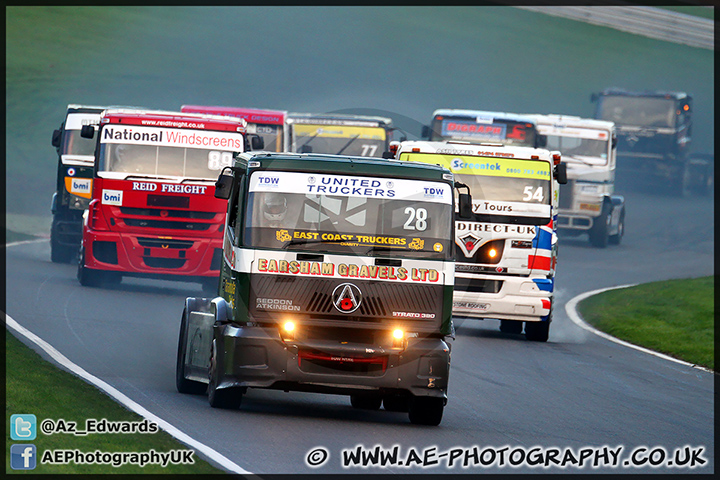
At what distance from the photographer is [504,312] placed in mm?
17516

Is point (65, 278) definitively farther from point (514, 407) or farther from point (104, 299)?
point (514, 407)

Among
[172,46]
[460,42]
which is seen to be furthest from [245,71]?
[460,42]

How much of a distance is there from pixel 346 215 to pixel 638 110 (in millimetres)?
30167

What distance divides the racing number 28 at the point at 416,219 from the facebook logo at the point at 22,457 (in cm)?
379

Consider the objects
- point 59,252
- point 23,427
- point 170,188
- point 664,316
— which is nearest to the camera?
point 23,427

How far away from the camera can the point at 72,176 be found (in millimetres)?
23188

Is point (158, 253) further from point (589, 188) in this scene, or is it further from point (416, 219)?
point (589, 188)

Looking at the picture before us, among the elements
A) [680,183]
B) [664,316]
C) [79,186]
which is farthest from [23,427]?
[680,183]

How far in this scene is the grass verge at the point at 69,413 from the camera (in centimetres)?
809

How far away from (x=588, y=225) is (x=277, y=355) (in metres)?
22.7

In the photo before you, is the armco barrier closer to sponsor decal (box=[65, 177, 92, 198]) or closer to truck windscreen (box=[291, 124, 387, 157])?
truck windscreen (box=[291, 124, 387, 157])

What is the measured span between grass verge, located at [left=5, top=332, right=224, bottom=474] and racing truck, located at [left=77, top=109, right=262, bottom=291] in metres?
7.16

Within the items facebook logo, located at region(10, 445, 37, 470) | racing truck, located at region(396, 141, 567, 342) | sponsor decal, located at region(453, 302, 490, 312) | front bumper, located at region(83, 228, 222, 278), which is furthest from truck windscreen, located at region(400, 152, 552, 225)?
facebook logo, located at region(10, 445, 37, 470)

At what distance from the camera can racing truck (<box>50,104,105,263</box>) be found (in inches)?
911
